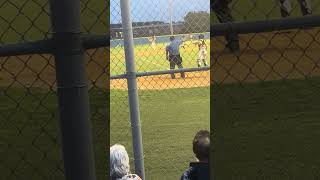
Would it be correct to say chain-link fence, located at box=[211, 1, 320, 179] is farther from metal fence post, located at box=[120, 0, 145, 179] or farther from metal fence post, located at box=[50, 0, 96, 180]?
metal fence post, located at box=[120, 0, 145, 179]

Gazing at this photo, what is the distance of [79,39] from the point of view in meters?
1.52

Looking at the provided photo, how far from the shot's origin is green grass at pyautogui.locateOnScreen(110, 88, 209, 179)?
5.38 m

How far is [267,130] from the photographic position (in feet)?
18.6

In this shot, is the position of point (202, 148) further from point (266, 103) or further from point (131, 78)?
point (266, 103)

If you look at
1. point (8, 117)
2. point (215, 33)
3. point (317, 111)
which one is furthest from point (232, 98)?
point (215, 33)

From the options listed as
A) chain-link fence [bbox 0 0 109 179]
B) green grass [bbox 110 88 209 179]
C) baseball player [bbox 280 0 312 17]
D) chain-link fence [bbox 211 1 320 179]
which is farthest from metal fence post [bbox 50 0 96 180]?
green grass [bbox 110 88 209 179]

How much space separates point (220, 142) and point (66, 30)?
4015 mm

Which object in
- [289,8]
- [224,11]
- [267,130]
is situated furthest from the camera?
[267,130]

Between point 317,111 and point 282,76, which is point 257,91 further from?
point 317,111

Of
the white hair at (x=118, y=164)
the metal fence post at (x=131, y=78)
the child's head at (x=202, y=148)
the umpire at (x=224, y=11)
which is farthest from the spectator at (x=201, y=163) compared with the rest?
the metal fence post at (x=131, y=78)

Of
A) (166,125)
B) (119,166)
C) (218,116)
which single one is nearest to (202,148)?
(119,166)

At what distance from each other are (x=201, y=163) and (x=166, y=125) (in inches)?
190

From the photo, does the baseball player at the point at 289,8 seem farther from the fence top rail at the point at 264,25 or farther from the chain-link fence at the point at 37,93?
the fence top rail at the point at 264,25

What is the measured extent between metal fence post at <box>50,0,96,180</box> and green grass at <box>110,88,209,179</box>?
134 inches
